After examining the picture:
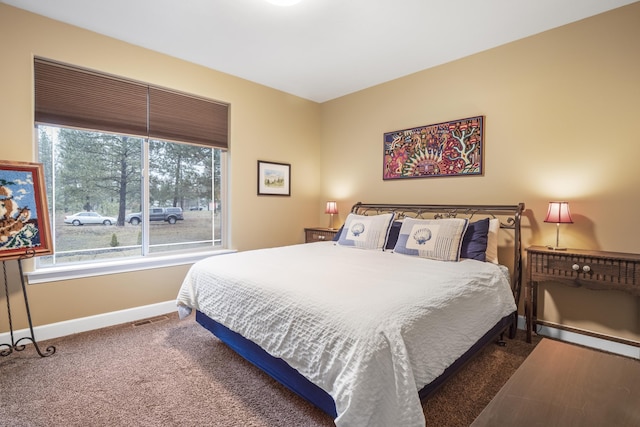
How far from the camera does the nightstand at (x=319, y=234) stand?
13.8 ft

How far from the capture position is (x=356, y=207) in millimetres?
4246

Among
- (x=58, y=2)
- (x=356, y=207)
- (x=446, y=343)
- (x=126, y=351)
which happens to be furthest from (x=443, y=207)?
(x=58, y=2)

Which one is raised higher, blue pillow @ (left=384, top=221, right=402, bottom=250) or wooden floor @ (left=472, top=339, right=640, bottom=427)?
blue pillow @ (left=384, top=221, right=402, bottom=250)

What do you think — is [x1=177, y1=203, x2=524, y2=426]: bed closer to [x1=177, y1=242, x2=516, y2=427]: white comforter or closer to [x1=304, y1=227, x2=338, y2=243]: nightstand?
[x1=177, y1=242, x2=516, y2=427]: white comforter

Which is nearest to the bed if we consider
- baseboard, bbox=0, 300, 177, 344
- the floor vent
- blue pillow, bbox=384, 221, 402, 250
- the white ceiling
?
blue pillow, bbox=384, 221, 402, 250

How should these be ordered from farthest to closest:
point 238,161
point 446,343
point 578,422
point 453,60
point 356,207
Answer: point 356,207
point 238,161
point 453,60
point 446,343
point 578,422

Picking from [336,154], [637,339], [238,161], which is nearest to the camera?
[637,339]

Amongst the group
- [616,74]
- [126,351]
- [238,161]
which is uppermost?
[616,74]

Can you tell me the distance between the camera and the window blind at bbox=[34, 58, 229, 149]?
269 centimetres

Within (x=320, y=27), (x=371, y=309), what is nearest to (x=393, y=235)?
(x=371, y=309)

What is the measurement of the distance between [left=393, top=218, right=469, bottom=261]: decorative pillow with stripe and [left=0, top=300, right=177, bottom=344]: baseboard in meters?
2.58

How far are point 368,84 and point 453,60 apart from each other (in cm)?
109

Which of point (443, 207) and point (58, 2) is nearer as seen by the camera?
point (58, 2)

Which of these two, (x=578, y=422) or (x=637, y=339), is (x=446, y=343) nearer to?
(x=578, y=422)
